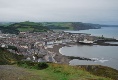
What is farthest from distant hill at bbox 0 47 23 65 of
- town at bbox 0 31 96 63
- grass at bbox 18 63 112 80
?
grass at bbox 18 63 112 80

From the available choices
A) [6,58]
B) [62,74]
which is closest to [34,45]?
[6,58]

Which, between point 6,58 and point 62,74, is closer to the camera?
point 62,74

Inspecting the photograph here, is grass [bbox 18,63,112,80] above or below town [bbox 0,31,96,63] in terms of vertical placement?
above

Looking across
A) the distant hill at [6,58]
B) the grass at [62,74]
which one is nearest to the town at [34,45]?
the distant hill at [6,58]

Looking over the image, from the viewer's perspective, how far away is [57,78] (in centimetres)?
1306

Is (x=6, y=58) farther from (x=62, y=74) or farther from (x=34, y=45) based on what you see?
(x=34, y=45)

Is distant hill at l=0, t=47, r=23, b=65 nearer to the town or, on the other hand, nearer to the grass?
the town

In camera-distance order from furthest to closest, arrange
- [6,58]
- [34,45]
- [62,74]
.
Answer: [34,45], [6,58], [62,74]

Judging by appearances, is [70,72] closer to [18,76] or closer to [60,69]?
[60,69]

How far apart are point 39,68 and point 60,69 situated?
2.39 m

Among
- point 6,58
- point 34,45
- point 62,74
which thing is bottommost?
point 34,45

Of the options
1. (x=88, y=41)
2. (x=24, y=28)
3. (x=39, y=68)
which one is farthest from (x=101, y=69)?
(x=24, y=28)

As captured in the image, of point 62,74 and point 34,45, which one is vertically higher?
point 62,74

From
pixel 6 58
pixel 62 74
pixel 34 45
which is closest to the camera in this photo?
pixel 62 74
